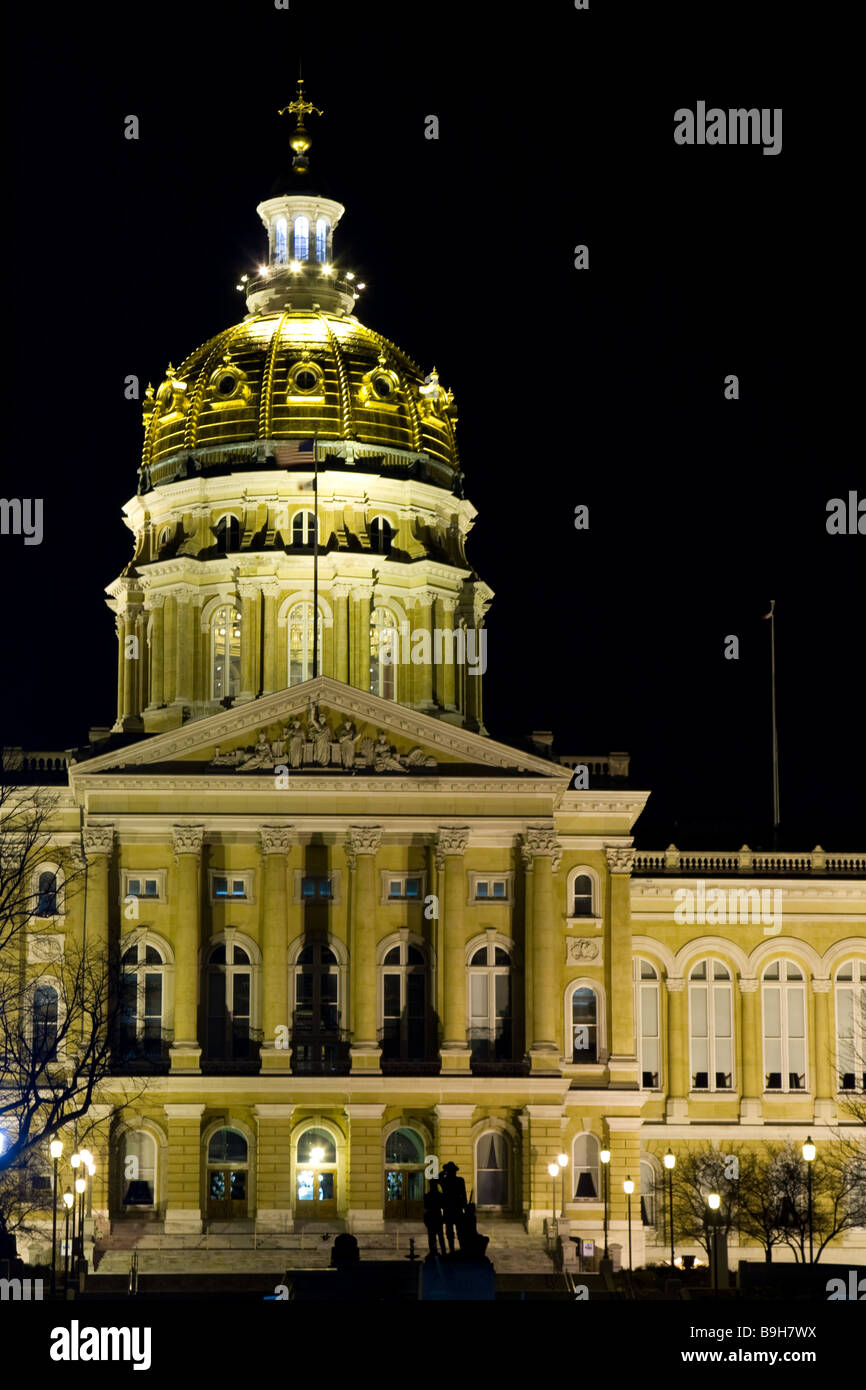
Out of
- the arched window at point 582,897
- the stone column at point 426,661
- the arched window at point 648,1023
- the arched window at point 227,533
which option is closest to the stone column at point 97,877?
the arched window at point 582,897

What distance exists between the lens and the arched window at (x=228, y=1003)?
89.5m

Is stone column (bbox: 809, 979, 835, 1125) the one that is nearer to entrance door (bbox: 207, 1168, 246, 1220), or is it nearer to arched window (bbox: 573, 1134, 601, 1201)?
arched window (bbox: 573, 1134, 601, 1201)

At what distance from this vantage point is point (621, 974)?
92688 mm

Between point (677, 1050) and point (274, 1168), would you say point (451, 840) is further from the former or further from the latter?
point (677, 1050)

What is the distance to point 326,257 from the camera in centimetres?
11206

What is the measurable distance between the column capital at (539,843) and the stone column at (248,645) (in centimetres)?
1413

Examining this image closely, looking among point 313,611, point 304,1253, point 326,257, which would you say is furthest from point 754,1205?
point 326,257

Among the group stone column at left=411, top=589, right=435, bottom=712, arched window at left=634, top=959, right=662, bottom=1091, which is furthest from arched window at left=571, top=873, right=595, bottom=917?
stone column at left=411, top=589, right=435, bottom=712

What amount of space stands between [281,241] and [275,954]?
33.8m

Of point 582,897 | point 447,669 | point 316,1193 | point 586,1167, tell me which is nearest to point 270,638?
point 447,669

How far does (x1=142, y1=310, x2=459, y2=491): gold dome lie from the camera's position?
10462 cm
